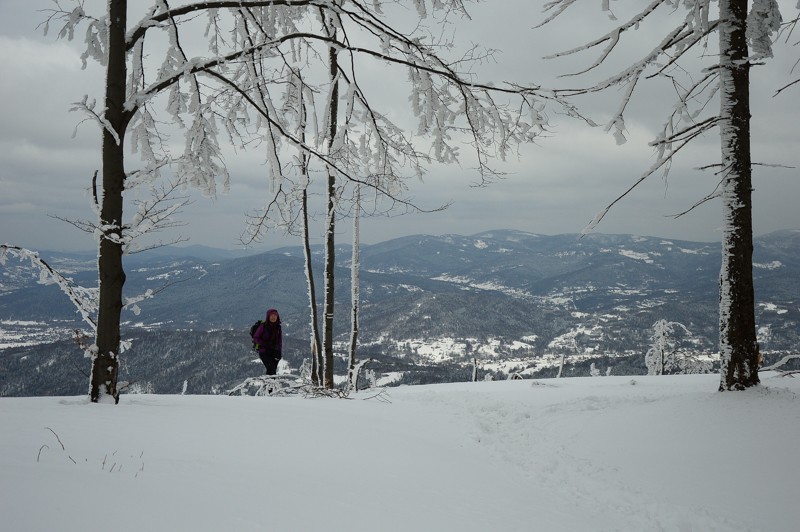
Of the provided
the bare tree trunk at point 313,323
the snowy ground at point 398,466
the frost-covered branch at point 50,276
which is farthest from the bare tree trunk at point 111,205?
the bare tree trunk at point 313,323

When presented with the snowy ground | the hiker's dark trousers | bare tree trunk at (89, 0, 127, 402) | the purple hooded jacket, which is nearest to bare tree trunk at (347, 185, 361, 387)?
the hiker's dark trousers

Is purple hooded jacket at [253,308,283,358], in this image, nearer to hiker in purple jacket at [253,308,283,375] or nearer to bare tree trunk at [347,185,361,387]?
hiker in purple jacket at [253,308,283,375]

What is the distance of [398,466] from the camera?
338 cm

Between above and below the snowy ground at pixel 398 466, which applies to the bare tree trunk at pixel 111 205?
above

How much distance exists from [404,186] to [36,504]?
4399 millimetres

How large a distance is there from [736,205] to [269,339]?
29.2 feet

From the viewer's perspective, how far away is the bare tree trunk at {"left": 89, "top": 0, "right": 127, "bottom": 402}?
13.4ft

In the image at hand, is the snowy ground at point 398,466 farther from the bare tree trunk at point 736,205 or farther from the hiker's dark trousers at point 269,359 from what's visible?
the hiker's dark trousers at point 269,359

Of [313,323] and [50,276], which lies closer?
[50,276]

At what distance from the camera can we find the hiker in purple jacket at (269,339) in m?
9.89

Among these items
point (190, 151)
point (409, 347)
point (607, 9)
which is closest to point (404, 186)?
point (190, 151)

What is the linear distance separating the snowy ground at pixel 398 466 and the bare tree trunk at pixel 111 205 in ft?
1.21

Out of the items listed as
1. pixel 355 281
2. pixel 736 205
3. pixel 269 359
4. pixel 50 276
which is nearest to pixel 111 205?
pixel 50 276

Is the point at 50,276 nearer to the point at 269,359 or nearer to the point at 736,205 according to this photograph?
the point at 269,359
